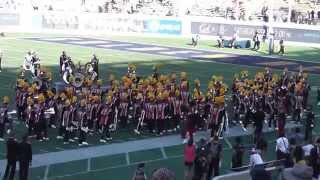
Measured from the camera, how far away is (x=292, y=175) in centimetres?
779

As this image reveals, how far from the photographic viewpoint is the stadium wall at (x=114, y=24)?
178 feet

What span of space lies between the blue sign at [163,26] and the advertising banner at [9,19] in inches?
403

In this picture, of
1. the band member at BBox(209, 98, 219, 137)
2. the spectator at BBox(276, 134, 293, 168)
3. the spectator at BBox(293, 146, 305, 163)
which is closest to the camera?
the spectator at BBox(293, 146, 305, 163)

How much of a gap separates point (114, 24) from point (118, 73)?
83.5 ft

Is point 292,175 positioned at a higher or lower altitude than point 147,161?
higher

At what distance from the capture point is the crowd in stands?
5978cm

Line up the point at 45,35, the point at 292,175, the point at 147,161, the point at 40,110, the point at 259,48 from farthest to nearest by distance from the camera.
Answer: the point at 45,35, the point at 259,48, the point at 40,110, the point at 147,161, the point at 292,175

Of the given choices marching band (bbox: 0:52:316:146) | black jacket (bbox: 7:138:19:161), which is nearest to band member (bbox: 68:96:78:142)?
marching band (bbox: 0:52:316:146)

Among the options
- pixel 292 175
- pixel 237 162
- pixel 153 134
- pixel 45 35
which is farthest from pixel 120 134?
pixel 45 35

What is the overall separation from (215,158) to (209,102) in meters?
5.85

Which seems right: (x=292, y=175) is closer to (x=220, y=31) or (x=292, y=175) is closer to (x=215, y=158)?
(x=215, y=158)

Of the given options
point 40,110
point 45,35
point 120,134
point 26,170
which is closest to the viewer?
point 26,170

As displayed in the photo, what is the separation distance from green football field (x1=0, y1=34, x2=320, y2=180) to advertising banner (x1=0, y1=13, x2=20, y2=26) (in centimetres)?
363

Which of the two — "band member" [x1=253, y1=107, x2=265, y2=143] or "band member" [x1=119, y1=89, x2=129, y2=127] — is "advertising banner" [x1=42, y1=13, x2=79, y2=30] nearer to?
"band member" [x1=119, y1=89, x2=129, y2=127]
